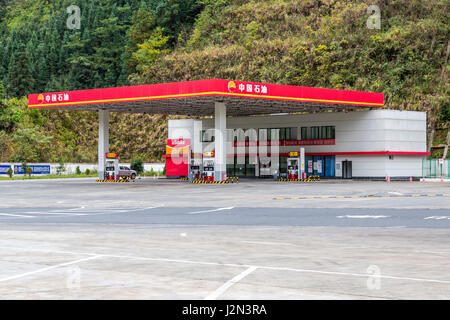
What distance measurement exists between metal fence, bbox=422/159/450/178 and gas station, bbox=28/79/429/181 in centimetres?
189

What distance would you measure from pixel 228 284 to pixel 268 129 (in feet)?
203

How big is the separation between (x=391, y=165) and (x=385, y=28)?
1374 inches

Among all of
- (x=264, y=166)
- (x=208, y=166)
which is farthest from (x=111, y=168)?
(x=264, y=166)

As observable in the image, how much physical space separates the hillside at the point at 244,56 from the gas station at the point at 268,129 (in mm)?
14600

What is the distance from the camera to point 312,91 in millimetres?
57750

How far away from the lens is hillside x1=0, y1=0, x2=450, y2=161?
83.8 m

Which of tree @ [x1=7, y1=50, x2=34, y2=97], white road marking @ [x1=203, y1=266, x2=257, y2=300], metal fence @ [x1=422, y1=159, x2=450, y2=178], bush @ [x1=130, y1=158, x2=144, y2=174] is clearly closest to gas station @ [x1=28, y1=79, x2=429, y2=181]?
metal fence @ [x1=422, y1=159, x2=450, y2=178]

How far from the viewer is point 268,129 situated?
234ft

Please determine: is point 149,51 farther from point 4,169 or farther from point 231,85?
point 231,85

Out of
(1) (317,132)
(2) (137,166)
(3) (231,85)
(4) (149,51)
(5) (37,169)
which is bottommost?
(5) (37,169)

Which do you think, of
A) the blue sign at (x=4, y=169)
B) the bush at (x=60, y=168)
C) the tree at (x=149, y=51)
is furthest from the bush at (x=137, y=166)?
the tree at (x=149, y=51)

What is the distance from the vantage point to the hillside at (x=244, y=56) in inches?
3297
